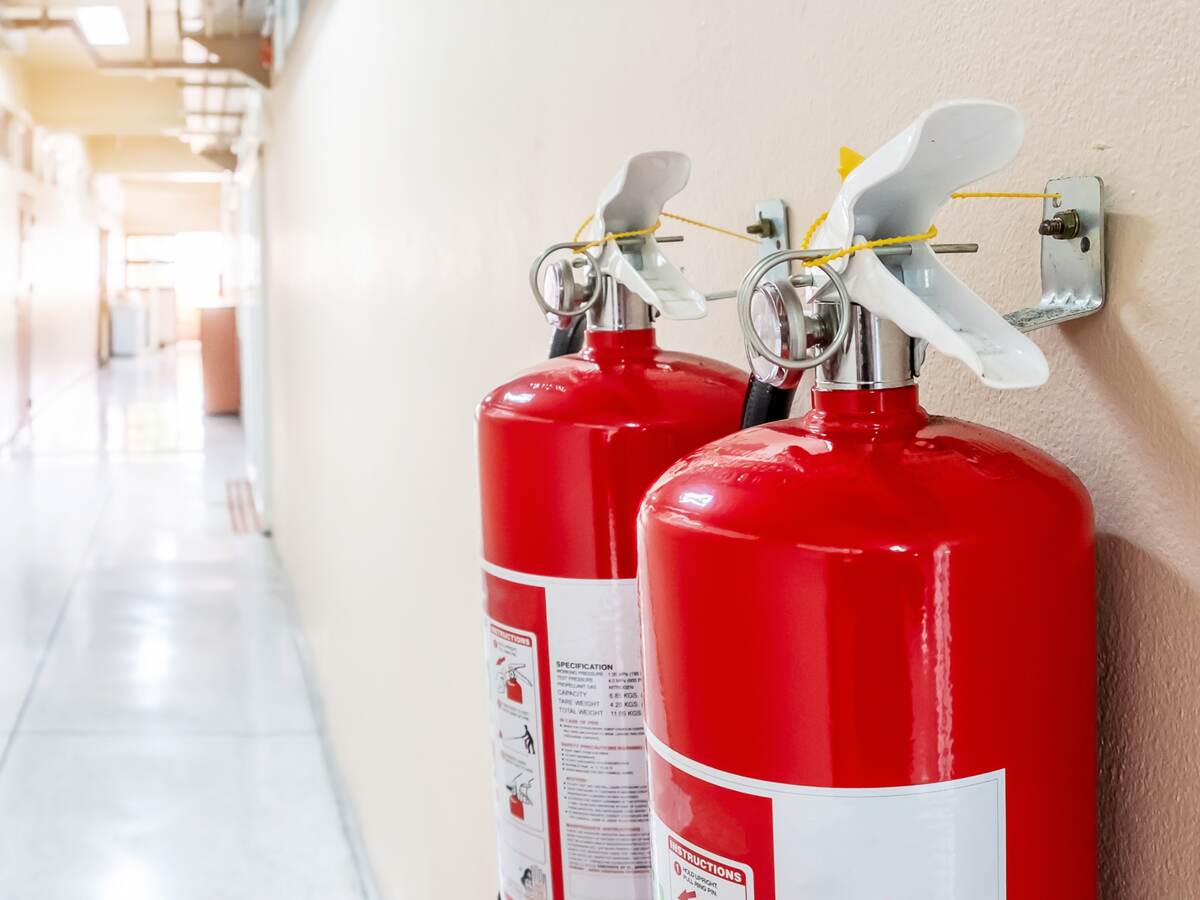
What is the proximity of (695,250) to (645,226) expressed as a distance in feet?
0.62

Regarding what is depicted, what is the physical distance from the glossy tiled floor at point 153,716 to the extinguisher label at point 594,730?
2.17 m

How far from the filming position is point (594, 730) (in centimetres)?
64

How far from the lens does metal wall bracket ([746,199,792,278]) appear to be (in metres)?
0.68

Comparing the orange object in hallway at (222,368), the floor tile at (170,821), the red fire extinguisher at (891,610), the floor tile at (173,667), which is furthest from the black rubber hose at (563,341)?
the orange object in hallway at (222,368)

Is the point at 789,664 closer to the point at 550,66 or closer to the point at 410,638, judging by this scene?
the point at 550,66

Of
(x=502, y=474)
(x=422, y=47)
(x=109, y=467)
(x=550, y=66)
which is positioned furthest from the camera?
(x=109, y=467)

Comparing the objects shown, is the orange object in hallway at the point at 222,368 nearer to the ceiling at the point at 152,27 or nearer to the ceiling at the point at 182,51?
the ceiling at the point at 182,51

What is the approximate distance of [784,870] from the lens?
424 mm

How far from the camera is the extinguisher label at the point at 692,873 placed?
438mm

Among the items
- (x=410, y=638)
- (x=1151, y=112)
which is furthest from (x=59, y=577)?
(x=1151, y=112)

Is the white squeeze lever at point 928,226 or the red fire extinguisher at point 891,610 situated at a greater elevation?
the white squeeze lever at point 928,226

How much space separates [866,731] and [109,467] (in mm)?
7974

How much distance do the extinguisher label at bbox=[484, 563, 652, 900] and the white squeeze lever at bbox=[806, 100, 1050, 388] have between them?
0.24 metres

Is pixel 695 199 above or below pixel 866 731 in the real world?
above
